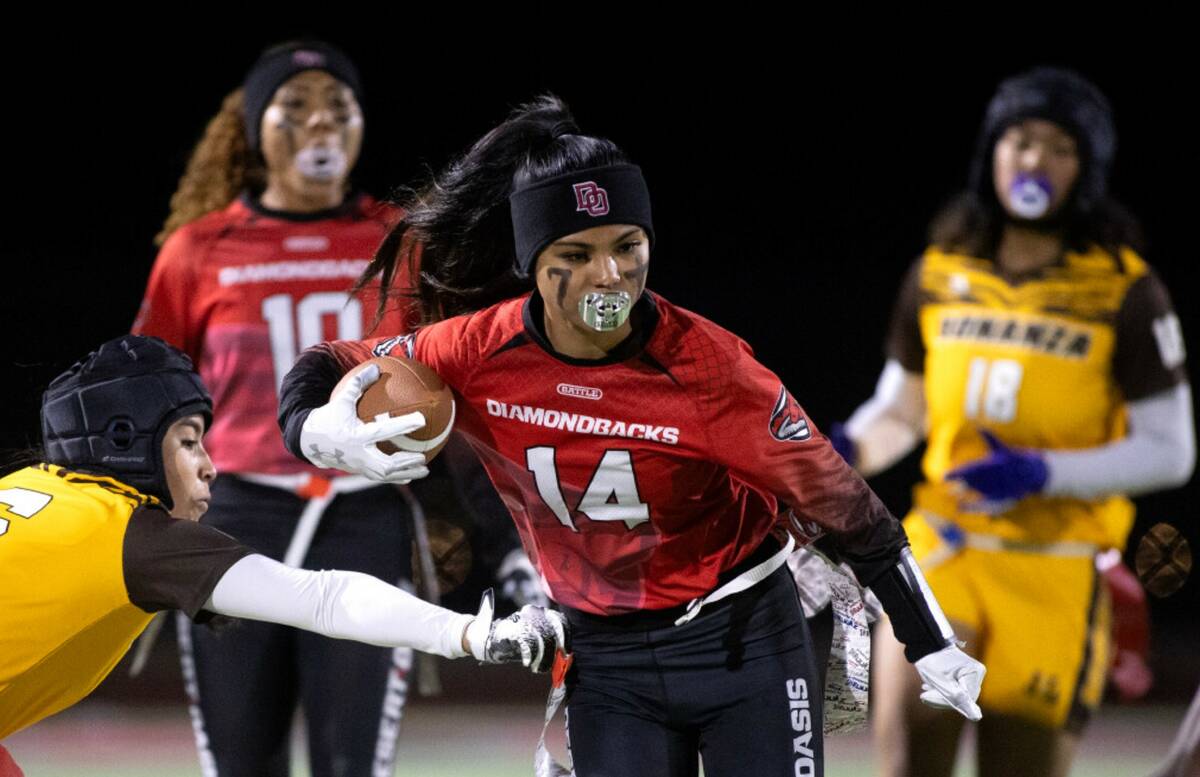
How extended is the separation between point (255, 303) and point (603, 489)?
1.31 metres

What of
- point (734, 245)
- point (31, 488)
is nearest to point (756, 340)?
point (734, 245)

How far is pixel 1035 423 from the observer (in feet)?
14.4

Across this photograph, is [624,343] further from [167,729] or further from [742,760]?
[167,729]

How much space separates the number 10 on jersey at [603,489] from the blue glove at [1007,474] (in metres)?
1.49

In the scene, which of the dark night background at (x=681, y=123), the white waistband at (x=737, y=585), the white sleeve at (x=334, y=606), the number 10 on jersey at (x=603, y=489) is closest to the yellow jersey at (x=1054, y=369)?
the white waistband at (x=737, y=585)

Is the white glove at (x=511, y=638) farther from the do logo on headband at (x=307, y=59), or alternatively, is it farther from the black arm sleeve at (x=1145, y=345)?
the black arm sleeve at (x=1145, y=345)

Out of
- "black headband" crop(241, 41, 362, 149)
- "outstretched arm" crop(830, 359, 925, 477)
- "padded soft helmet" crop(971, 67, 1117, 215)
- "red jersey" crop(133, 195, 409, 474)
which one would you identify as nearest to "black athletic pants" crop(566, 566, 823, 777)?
"red jersey" crop(133, 195, 409, 474)

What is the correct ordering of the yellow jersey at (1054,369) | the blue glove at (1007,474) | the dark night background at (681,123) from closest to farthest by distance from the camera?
the blue glove at (1007,474) → the yellow jersey at (1054,369) → the dark night background at (681,123)

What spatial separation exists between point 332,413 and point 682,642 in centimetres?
73

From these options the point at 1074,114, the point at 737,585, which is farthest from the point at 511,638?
the point at 1074,114

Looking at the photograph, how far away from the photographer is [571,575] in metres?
3.12

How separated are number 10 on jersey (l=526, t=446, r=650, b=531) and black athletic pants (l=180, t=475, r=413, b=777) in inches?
35.7

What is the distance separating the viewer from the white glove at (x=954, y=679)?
293cm

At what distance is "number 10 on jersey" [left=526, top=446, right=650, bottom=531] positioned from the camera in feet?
9.81
